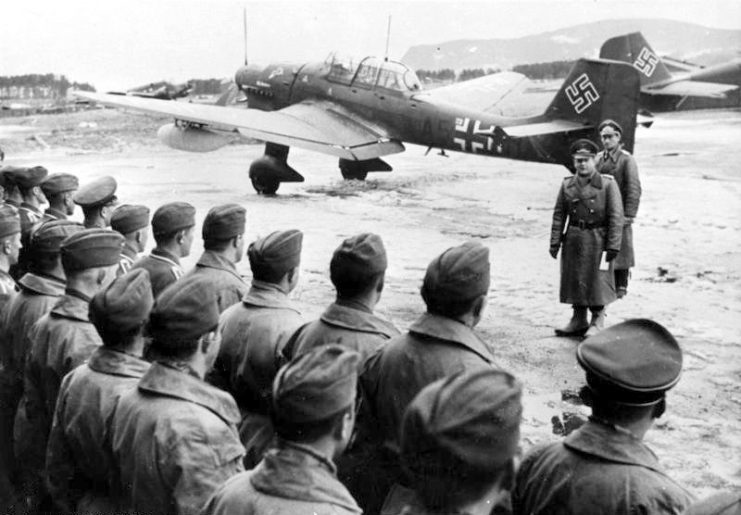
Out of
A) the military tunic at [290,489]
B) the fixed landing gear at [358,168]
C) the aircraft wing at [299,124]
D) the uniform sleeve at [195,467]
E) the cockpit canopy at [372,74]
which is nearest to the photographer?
the military tunic at [290,489]

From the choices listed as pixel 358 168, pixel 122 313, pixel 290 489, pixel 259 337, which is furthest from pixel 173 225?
pixel 358 168

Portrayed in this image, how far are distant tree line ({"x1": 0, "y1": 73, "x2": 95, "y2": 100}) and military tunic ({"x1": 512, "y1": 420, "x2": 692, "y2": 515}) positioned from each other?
172 ft

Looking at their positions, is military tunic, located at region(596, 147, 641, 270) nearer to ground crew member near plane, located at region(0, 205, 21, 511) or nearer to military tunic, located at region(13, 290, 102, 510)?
ground crew member near plane, located at region(0, 205, 21, 511)

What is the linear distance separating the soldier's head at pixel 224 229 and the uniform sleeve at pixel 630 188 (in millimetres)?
4431

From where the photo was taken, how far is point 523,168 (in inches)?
777

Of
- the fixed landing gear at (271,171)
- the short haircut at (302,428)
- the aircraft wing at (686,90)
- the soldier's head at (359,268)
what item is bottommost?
the fixed landing gear at (271,171)

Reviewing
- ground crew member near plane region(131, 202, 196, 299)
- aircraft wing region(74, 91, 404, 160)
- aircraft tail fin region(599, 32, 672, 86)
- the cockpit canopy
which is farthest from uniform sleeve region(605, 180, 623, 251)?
aircraft tail fin region(599, 32, 672, 86)

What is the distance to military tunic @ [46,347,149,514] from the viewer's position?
116 inches

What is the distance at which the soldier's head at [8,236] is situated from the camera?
210 inches

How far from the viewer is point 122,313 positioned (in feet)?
10.0

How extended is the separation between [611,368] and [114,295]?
6.14 feet

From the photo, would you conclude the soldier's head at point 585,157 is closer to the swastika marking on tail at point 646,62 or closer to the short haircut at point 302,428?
the short haircut at point 302,428

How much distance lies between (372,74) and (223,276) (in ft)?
38.8

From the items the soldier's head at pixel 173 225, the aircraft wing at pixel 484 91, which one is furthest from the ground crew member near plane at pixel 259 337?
the aircraft wing at pixel 484 91
